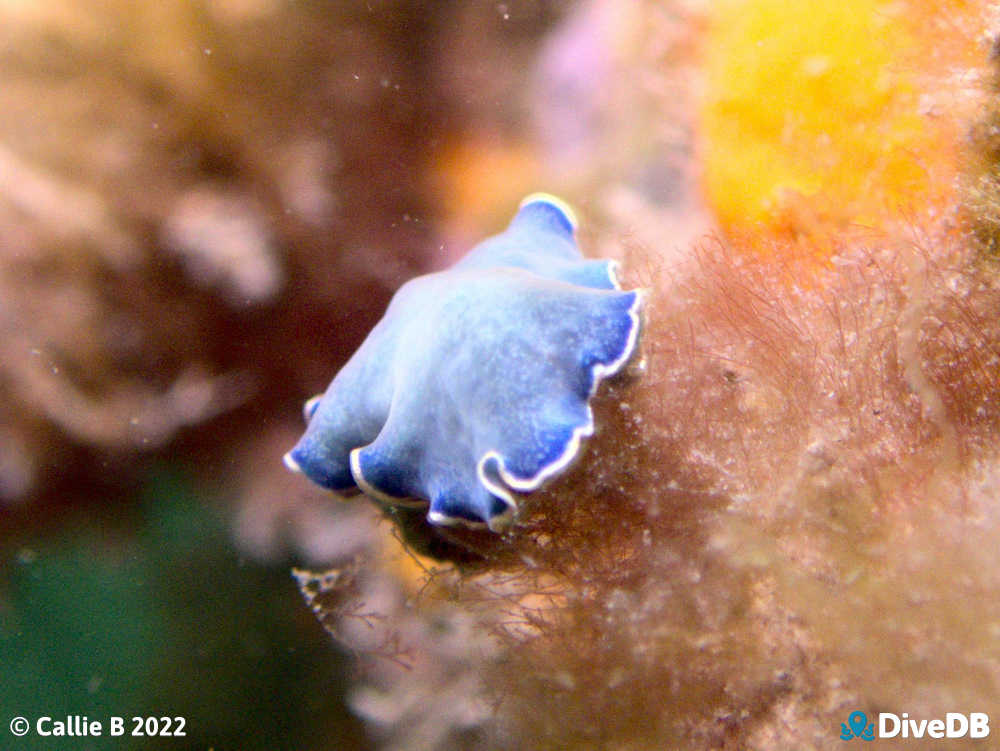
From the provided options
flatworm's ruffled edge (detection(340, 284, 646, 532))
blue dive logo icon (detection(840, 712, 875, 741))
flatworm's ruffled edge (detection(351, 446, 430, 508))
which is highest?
flatworm's ruffled edge (detection(340, 284, 646, 532))

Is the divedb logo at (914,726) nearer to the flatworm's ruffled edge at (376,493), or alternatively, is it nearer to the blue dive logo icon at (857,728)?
the blue dive logo icon at (857,728)

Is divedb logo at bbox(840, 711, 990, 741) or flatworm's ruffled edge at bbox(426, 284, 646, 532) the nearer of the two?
flatworm's ruffled edge at bbox(426, 284, 646, 532)

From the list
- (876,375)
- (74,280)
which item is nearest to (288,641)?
(74,280)

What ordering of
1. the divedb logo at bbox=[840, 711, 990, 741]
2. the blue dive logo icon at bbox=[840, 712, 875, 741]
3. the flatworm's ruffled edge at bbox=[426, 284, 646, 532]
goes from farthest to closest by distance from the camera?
the blue dive logo icon at bbox=[840, 712, 875, 741] < the divedb logo at bbox=[840, 711, 990, 741] < the flatworm's ruffled edge at bbox=[426, 284, 646, 532]

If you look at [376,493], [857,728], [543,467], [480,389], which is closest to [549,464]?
[543,467]

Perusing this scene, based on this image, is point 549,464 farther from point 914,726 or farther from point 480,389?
point 914,726

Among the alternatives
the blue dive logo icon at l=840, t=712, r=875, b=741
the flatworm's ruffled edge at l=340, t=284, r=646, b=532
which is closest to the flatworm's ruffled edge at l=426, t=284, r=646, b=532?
the flatworm's ruffled edge at l=340, t=284, r=646, b=532

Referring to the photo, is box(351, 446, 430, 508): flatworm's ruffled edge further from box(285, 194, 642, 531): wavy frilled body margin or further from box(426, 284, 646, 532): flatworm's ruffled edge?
box(426, 284, 646, 532): flatworm's ruffled edge
